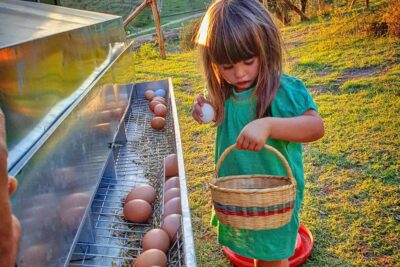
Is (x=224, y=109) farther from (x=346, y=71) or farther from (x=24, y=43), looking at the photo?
(x=346, y=71)

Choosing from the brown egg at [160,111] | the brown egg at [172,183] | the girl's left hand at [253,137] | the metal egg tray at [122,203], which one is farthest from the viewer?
the brown egg at [160,111]

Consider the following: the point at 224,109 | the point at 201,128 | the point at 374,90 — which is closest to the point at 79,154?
the point at 224,109

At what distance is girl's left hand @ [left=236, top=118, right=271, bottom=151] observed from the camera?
156cm

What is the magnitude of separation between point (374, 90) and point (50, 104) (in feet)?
14.3

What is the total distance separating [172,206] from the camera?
3053mm

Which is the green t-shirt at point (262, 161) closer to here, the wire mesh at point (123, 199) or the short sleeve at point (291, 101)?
the short sleeve at point (291, 101)

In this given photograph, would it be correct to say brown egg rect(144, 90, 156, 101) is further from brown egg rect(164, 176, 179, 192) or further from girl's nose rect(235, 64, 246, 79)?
girl's nose rect(235, 64, 246, 79)

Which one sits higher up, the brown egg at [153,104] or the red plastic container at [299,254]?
the brown egg at [153,104]

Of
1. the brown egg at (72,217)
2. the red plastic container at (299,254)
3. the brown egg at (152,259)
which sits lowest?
the red plastic container at (299,254)

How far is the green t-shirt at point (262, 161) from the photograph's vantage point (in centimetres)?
Answer: 180

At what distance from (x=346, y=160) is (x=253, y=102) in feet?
7.46

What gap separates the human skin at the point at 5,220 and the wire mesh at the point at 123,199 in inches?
67.0

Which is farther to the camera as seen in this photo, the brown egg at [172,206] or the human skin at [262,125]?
the brown egg at [172,206]

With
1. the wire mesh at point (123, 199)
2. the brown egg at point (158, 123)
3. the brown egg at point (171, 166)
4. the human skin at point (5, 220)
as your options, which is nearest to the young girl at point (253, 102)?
the wire mesh at point (123, 199)
